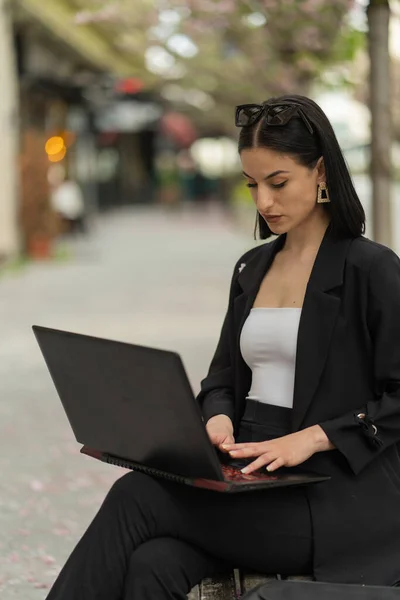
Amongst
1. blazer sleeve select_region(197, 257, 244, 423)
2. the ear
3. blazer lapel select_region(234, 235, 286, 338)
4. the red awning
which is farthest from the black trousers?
the red awning

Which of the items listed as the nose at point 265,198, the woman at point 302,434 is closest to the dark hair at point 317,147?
the woman at point 302,434

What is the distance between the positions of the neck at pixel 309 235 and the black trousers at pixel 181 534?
0.63 meters

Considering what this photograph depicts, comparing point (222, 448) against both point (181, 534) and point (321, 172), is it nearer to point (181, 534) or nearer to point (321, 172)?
point (181, 534)

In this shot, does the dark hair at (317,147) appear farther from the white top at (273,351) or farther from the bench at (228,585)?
the bench at (228,585)

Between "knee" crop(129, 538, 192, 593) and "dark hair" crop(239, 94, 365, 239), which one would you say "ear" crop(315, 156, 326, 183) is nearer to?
"dark hair" crop(239, 94, 365, 239)

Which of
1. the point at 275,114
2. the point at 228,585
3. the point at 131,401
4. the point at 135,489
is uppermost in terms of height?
the point at 275,114

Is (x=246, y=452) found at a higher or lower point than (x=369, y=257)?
lower

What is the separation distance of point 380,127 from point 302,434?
536 cm

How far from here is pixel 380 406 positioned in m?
2.80

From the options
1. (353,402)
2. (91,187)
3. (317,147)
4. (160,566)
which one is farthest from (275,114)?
(91,187)

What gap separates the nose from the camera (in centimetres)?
291

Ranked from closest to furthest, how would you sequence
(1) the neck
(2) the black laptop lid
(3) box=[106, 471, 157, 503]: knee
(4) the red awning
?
(2) the black laptop lid → (3) box=[106, 471, 157, 503]: knee → (1) the neck → (4) the red awning

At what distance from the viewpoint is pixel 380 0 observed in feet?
24.8

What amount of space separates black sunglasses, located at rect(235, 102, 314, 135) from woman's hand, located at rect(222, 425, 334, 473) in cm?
72
